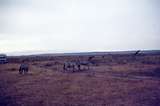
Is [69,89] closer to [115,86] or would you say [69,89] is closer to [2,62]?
[115,86]

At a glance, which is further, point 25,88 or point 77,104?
point 25,88

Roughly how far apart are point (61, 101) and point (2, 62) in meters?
45.7

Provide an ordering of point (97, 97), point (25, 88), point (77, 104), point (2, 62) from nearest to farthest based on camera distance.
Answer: point (77, 104) → point (97, 97) → point (25, 88) → point (2, 62)

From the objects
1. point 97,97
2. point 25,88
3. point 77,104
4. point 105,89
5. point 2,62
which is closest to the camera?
point 77,104

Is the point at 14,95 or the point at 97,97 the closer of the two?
the point at 97,97

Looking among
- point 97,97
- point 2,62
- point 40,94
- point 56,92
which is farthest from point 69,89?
point 2,62

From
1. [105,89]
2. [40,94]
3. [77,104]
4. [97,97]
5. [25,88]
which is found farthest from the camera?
[25,88]

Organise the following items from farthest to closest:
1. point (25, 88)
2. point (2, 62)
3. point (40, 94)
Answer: point (2, 62) → point (25, 88) → point (40, 94)

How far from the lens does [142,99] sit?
14273 mm

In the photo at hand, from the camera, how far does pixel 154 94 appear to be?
15.6m

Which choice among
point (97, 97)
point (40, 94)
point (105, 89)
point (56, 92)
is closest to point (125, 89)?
point (105, 89)

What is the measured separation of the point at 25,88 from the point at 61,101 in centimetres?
620

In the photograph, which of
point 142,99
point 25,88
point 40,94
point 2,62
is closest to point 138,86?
point 142,99

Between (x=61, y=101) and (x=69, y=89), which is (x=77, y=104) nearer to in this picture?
(x=61, y=101)
